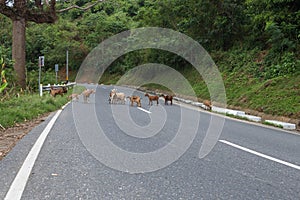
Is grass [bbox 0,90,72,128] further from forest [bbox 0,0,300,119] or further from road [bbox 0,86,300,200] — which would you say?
road [bbox 0,86,300,200]

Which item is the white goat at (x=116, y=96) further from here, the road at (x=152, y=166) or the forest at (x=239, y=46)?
the road at (x=152, y=166)

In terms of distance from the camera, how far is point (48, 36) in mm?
57188

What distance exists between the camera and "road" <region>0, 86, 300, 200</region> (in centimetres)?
376

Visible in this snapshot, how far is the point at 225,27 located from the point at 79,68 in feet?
146

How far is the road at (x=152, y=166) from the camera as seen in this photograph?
3762 millimetres

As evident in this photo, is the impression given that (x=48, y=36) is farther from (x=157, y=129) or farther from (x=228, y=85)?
(x=157, y=129)

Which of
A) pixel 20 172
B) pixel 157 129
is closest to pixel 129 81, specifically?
pixel 157 129

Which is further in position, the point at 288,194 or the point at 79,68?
the point at 79,68

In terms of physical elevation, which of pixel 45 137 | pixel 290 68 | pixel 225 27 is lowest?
pixel 45 137

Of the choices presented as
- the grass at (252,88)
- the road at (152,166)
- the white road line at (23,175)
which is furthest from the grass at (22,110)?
the grass at (252,88)

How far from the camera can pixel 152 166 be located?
490cm

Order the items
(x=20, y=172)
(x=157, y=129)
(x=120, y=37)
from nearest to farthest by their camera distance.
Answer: (x=20, y=172) → (x=157, y=129) → (x=120, y=37)

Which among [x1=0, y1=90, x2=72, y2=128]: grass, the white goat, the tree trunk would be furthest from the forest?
the white goat

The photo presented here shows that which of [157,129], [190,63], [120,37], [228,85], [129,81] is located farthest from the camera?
[120,37]
